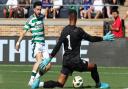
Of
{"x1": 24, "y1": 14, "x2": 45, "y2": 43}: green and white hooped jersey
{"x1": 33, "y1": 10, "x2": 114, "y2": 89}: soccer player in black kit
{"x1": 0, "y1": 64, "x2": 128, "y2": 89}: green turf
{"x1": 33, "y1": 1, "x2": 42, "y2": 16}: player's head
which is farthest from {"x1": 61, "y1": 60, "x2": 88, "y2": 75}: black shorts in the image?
{"x1": 33, "y1": 1, "x2": 42, "y2": 16}: player's head

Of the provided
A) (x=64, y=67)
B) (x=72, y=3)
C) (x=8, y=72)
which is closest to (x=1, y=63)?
(x=8, y=72)

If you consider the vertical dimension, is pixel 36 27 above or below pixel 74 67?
above

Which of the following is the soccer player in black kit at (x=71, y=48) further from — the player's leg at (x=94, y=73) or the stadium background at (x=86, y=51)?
the stadium background at (x=86, y=51)

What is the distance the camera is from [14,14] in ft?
91.2

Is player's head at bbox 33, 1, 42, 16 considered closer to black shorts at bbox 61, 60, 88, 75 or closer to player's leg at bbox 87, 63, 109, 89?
black shorts at bbox 61, 60, 88, 75

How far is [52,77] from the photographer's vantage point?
64.5ft

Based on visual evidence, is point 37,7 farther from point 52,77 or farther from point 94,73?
point 52,77

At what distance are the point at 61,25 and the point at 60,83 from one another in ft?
38.2

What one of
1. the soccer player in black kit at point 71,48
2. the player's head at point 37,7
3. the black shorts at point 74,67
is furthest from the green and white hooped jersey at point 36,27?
the black shorts at point 74,67

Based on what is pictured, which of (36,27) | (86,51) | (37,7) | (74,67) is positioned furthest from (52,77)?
(86,51)

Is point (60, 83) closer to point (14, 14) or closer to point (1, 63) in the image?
point (1, 63)

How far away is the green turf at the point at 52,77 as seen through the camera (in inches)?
663

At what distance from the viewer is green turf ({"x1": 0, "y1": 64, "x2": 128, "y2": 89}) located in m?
16.8

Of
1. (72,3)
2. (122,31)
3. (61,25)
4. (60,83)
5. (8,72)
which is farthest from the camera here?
→ (72,3)
